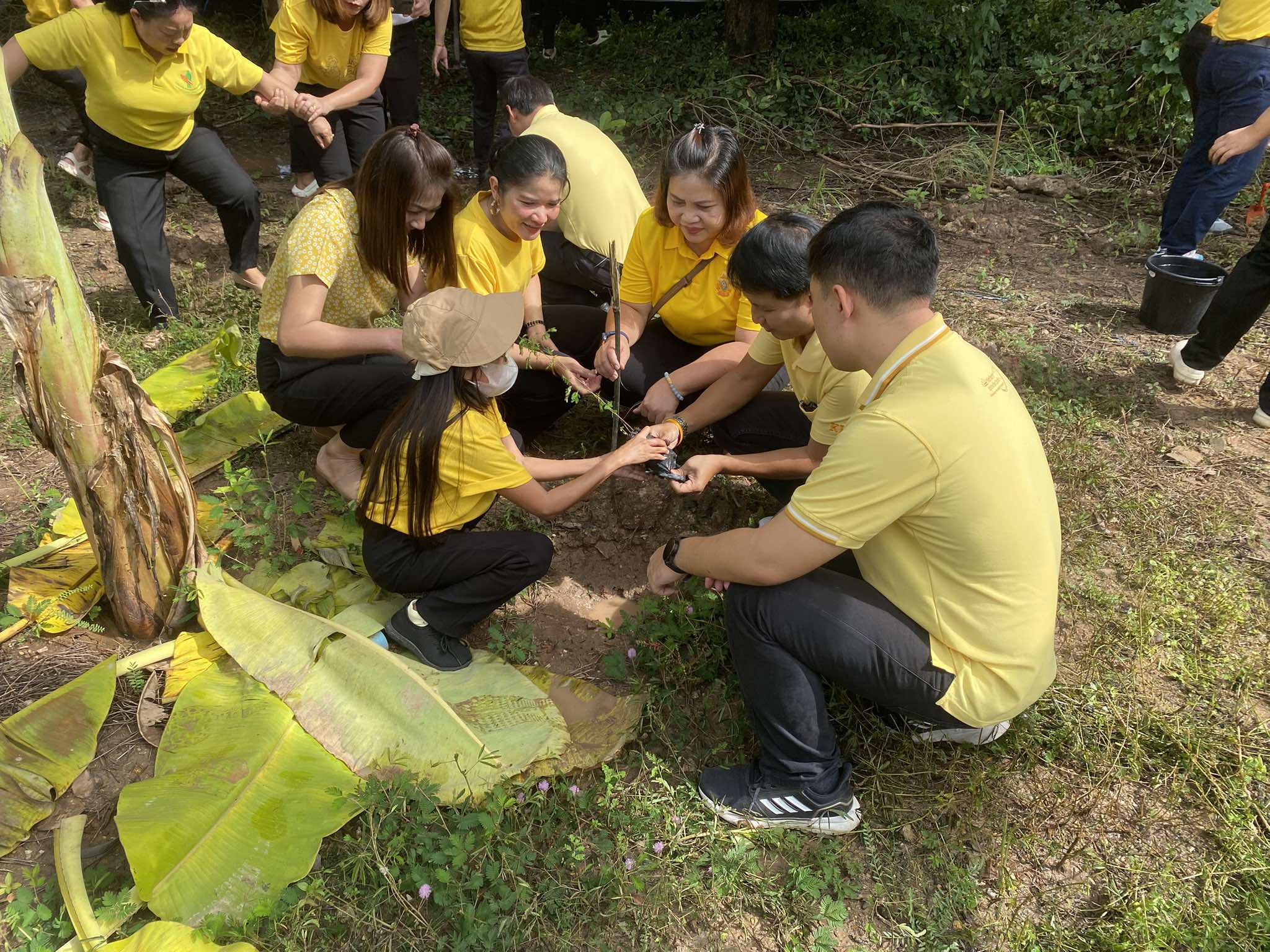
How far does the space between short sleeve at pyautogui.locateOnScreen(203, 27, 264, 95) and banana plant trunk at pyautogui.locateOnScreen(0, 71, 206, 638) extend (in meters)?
2.16

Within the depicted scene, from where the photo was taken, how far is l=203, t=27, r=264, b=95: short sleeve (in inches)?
170

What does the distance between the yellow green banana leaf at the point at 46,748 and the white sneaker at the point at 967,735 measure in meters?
2.38

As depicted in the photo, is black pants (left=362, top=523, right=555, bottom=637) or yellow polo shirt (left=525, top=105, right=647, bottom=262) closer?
black pants (left=362, top=523, right=555, bottom=637)

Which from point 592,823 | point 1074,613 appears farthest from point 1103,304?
point 592,823

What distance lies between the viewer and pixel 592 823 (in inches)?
96.3

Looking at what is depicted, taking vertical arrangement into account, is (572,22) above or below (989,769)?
above

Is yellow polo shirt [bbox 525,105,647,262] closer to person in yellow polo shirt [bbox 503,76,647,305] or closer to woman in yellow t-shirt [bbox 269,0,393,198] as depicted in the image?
person in yellow polo shirt [bbox 503,76,647,305]

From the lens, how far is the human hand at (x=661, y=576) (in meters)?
2.62

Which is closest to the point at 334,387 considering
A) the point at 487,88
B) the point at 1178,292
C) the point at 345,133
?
the point at 345,133

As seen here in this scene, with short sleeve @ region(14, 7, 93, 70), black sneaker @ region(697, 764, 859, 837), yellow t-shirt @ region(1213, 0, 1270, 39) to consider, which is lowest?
black sneaker @ region(697, 764, 859, 837)

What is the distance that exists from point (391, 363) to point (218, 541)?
0.93 meters

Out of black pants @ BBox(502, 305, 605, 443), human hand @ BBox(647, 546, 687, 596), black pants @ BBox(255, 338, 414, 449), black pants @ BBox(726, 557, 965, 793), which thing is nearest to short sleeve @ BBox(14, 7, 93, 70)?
black pants @ BBox(255, 338, 414, 449)

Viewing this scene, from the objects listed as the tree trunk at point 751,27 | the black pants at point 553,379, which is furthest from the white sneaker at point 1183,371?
the tree trunk at point 751,27

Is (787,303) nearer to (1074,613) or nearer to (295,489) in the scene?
(1074,613)
